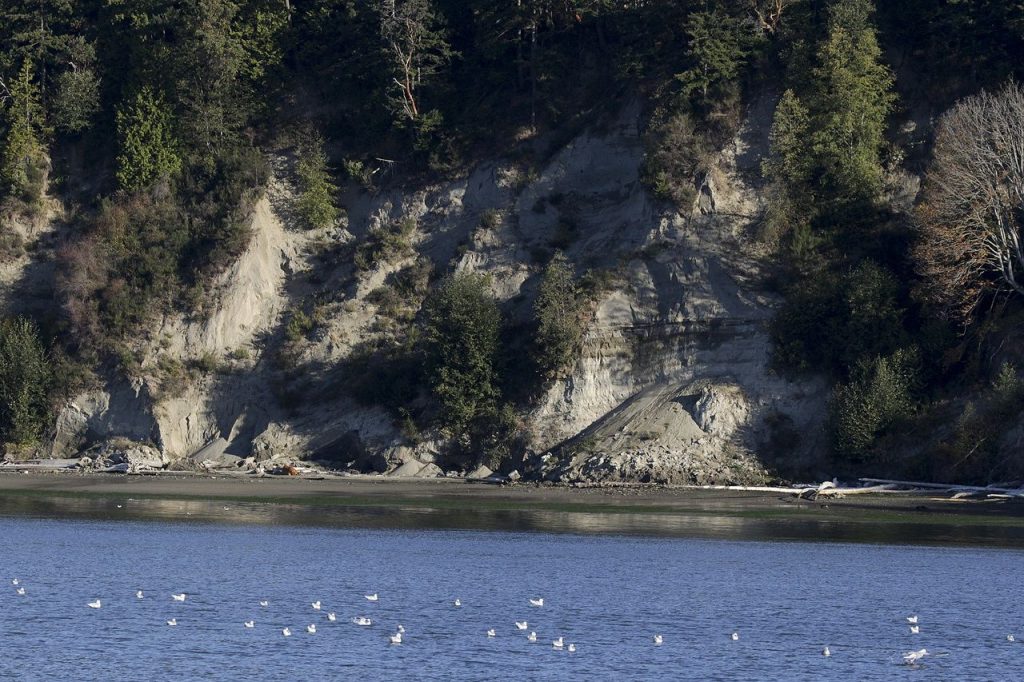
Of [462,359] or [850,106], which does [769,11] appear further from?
[462,359]

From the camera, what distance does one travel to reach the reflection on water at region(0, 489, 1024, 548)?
4319 cm

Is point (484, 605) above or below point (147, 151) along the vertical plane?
below

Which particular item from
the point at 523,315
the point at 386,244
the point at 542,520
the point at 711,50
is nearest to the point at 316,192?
the point at 386,244

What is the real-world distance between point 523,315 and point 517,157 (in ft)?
30.8

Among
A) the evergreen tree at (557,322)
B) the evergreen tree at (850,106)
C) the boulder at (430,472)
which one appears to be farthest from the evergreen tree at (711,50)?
the boulder at (430,472)

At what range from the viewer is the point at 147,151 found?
70.1m

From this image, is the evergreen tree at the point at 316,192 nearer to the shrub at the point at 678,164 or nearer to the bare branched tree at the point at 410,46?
the bare branched tree at the point at 410,46

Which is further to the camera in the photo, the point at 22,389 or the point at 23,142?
the point at 23,142

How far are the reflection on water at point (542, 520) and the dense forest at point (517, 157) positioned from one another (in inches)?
309

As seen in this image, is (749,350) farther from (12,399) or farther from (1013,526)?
(12,399)

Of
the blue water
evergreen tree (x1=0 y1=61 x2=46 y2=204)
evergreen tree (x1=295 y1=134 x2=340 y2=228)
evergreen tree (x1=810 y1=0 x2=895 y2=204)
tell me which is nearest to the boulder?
the blue water

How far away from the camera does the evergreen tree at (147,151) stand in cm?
7006

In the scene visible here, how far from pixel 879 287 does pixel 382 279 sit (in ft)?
71.3

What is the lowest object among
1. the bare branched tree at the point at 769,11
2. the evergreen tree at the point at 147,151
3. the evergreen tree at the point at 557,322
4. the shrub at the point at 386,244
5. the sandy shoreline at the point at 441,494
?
the sandy shoreline at the point at 441,494
